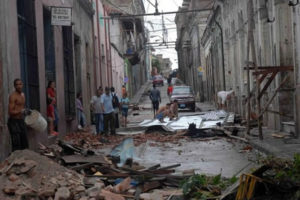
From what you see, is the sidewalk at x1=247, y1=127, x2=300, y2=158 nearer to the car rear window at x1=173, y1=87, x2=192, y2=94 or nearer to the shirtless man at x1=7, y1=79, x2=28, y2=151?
the shirtless man at x1=7, y1=79, x2=28, y2=151

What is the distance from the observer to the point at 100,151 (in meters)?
13.8

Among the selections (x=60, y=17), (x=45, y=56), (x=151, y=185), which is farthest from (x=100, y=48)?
(x=151, y=185)

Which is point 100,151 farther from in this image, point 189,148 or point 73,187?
point 73,187

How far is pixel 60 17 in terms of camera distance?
1535 cm

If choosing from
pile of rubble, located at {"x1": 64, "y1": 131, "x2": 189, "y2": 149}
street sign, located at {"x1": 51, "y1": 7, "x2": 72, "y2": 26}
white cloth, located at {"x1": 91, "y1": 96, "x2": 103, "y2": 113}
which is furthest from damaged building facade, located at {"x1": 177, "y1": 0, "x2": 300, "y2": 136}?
street sign, located at {"x1": 51, "y1": 7, "x2": 72, "y2": 26}

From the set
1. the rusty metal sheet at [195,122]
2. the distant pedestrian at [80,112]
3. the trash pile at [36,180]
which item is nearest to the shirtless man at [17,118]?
the trash pile at [36,180]

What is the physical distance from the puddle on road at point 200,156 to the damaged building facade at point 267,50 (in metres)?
1.90

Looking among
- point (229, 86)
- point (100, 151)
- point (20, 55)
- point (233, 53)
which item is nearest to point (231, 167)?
point (100, 151)

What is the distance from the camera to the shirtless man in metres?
10.6

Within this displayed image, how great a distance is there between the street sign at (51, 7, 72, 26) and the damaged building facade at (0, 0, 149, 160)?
327 mm

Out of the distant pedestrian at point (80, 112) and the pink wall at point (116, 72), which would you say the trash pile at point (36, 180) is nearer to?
the distant pedestrian at point (80, 112)

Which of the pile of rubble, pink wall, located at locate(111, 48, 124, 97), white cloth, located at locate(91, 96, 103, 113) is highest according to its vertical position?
pink wall, located at locate(111, 48, 124, 97)

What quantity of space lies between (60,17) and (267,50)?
694 centimetres

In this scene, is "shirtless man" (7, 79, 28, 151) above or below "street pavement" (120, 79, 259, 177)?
above
